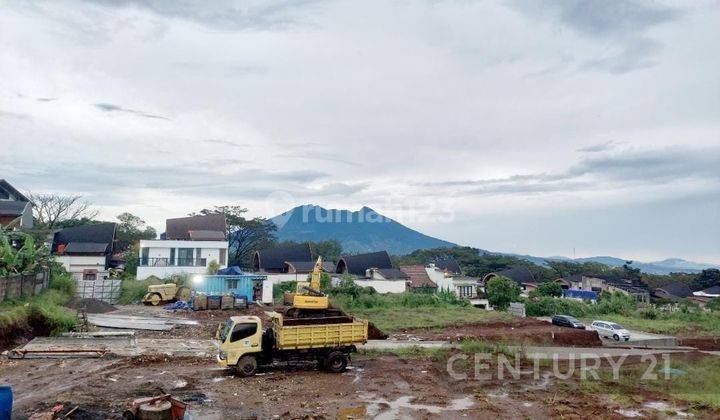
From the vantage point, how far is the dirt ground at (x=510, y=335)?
81.6 ft

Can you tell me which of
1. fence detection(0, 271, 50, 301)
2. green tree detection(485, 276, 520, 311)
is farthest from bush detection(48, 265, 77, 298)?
green tree detection(485, 276, 520, 311)

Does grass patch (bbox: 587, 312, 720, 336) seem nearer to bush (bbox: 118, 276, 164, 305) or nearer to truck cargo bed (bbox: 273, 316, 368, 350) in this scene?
truck cargo bed (bbox: 273, 316, 368, 350)

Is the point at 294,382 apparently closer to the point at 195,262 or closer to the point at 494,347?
the point at 494,347

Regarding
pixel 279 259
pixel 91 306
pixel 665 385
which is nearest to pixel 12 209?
pixel 91 306

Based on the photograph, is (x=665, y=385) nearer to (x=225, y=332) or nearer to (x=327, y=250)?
(x=225, y=332)

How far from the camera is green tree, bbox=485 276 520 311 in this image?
44500 mm

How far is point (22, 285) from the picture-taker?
2438 centimetres

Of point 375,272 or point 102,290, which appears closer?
point 102,290

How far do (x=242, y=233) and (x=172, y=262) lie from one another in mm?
A: 24799

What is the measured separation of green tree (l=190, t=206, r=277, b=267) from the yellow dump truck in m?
52.8

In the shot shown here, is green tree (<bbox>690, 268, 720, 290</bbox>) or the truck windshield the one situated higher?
the truck windshield

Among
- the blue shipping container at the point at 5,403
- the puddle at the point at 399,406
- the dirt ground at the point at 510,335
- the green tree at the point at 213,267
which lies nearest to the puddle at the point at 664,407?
the puddle at the point at 399,406

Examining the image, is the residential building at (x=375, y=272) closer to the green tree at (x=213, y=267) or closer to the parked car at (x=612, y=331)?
the green tree at (x=213, y=267)

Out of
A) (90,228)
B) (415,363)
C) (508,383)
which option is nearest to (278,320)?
(415,363)
